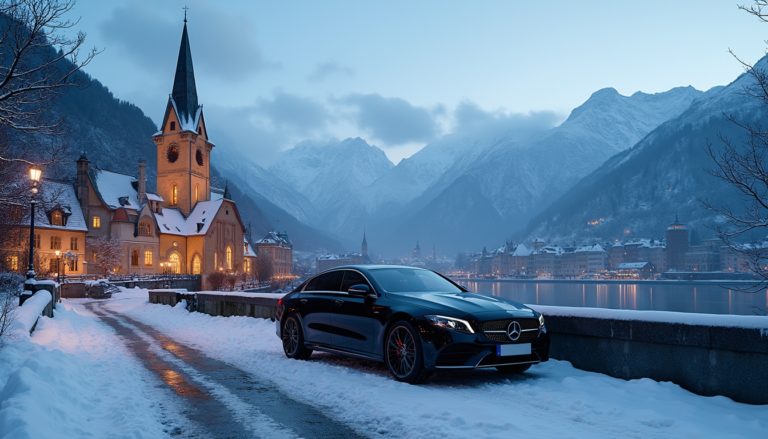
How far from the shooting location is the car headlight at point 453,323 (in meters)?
8.02

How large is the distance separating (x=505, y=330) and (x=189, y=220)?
8580 cm

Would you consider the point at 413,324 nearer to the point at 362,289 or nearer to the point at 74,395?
the point at 362,289

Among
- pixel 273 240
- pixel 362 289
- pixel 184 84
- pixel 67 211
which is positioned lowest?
pixel 362 289

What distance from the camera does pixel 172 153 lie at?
9162 centimetres

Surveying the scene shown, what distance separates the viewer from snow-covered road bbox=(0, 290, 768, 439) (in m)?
5.95

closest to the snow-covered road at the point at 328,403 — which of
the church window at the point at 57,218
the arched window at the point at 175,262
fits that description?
the church window at the point at 57,218

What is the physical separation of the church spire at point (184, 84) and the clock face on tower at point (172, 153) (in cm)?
485

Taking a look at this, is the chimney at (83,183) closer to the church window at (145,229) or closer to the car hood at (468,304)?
the church window at (145,229)

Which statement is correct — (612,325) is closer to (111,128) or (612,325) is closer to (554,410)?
(554,410)

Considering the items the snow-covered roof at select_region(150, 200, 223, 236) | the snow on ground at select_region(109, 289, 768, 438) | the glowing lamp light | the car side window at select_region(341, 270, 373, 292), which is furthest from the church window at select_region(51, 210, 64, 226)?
the car side window at select_region(341, 270, 373, 292)

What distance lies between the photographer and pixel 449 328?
26.3 ft

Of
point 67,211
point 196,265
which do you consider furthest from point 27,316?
point 196,265

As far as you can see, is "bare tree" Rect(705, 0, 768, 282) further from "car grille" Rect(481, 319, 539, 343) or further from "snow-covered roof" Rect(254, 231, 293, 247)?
"snow-covered roof" Rect(254, 231, 293, 247)

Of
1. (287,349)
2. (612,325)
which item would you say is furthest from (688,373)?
(287,349)
